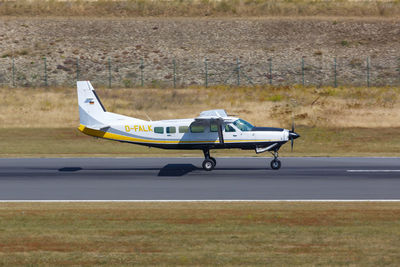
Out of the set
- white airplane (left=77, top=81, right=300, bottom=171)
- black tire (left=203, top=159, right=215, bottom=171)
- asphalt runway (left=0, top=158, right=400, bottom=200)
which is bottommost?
asphalt runway (left=0, top=158, right=400, bottom=200)

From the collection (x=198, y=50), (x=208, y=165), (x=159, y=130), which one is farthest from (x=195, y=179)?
(x=198, y=50)

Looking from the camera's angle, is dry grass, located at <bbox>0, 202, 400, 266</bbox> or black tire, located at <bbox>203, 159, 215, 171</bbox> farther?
black tire, located at <bbox>203, 159, 215, 171</bbox>

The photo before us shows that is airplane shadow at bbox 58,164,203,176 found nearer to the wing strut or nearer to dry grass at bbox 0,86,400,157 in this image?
the wing strut

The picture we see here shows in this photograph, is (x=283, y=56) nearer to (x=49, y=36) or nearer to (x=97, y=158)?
(x=49, y=36)

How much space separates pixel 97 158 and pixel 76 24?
48.1 m

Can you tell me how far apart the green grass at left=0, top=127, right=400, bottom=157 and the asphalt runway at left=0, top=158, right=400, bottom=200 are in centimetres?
318

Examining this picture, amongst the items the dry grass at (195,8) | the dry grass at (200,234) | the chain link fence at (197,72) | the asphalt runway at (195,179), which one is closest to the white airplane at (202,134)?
the asphalt runway at (195,179)

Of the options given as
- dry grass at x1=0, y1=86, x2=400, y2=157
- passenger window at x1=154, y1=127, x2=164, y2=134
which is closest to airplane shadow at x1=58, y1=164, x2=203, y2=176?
passenger window at x1=154, y1=127, x2=164, y2=134

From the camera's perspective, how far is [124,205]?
74.4ft

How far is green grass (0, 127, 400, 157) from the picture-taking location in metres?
39.7

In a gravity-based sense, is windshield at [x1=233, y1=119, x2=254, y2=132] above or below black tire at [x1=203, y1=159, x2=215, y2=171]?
above

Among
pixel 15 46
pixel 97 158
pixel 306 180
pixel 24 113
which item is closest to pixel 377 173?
pixel 306 180

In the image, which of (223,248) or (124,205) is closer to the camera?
(223,248)

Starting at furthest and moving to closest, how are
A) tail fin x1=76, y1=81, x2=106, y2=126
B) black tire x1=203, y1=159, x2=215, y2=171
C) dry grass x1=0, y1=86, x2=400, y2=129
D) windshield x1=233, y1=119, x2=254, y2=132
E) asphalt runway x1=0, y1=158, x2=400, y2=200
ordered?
dry grass x1=0, y1=86, x2=400, y2=129, tail fin x1=76, y1=81, x2=106, y2=126, black tire x1=203, y1=159, x2=215, y2=171, windshield x1=233, y1=119, x2=254, y2=132, asphalt runway x1=0, y1=158, x2=400, y2=200
